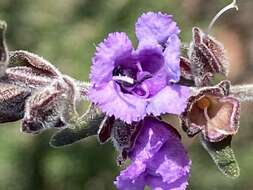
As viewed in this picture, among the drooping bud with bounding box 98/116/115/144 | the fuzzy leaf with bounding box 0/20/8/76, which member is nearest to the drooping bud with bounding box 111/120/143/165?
the drooping bud with bounding box 98/116/115/144

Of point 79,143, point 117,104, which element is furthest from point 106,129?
point 79,143

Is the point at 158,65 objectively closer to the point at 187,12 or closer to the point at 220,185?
the point at 220,185

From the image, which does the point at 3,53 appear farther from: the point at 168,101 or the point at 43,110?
the point at 168,101

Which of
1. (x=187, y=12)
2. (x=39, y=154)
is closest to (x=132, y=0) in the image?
(x=187, y=12)

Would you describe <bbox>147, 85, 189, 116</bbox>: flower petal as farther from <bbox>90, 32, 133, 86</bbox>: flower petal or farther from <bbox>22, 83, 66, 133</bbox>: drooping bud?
<bbox>22, 83, 66, 133</bbox>: drooping bud

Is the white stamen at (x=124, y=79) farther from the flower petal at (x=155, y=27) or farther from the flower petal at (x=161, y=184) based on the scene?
the flower petal at (x=161, y=184)
